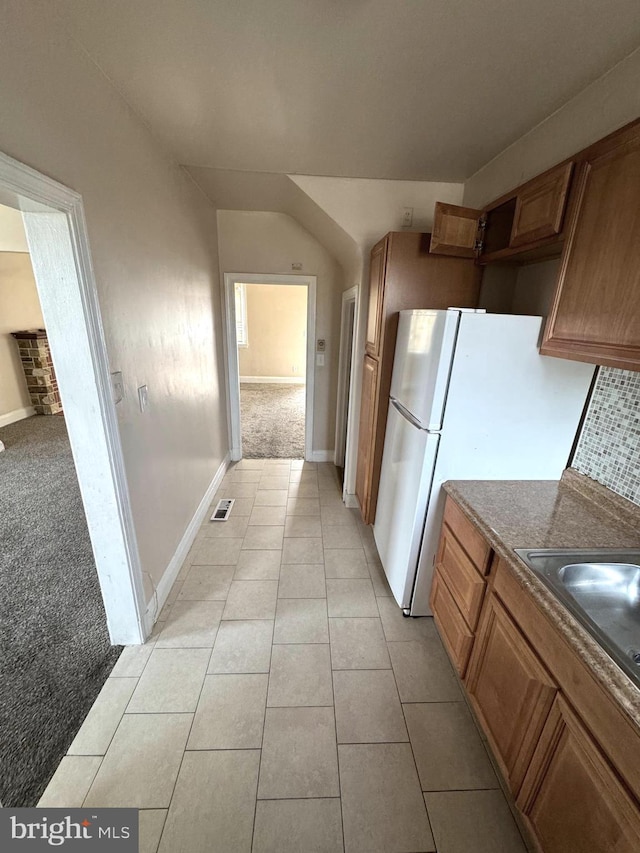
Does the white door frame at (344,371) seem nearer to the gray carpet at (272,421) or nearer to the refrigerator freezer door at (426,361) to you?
the gray carpet at (272,421)

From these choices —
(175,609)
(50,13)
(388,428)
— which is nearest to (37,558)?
(175,609)

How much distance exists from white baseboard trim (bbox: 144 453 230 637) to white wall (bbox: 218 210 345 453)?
1.91 meters

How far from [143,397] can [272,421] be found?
11.4ft

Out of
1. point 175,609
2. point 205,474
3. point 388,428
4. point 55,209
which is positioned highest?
point 55,209

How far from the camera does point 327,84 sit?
1355 mm

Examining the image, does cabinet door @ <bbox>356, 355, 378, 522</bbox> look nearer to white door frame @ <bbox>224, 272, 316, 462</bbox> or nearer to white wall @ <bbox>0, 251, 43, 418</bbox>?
white door frame @ <bbox>224, 272, 316, 462</bbox>

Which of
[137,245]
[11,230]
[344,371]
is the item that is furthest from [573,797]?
[11,230]

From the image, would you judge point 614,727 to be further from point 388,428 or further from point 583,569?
point 388,428

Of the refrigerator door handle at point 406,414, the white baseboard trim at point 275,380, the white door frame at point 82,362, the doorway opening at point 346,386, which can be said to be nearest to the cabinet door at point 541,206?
the refrigerator door handle at point 406,414

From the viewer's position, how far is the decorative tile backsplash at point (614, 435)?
1304mm

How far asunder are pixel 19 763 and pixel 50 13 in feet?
8.25

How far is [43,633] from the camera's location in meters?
1.72

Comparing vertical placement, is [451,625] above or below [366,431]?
below

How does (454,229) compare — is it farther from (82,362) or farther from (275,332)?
(275,332)
